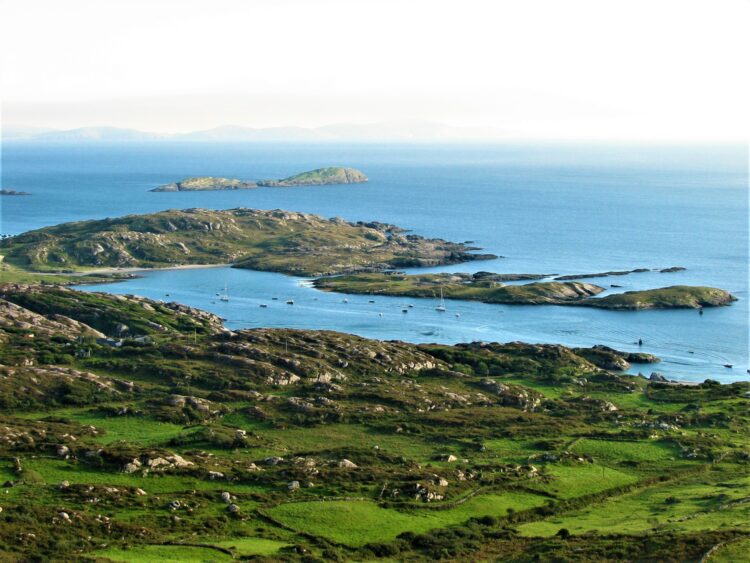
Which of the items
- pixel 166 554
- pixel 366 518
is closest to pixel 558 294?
pixel 366 518

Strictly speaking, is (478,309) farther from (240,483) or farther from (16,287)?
(240,483)

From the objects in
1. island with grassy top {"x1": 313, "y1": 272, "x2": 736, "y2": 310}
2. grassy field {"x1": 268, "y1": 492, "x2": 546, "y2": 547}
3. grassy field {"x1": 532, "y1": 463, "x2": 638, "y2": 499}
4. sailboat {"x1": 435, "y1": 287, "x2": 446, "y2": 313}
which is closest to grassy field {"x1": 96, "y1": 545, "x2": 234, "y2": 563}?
grassy field {"x1": 268, "y1": 492, "x2": 546, "y2": 547}

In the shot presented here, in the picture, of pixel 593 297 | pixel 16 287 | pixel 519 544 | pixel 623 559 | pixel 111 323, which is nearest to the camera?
pixel 623 559

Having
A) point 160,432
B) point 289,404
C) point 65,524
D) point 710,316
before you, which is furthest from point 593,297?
point 65,524

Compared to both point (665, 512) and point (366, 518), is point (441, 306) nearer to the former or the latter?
point (665, 512)

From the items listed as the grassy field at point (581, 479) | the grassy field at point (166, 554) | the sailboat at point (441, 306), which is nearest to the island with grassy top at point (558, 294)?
the sailboat at point (441, 306)

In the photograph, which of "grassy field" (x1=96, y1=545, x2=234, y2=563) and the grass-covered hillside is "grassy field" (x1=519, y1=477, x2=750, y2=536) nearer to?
the grass-covered hillside

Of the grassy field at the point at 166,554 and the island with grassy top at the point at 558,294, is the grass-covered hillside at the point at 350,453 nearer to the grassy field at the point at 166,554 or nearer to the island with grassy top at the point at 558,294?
the grassy field at the point at 166,554

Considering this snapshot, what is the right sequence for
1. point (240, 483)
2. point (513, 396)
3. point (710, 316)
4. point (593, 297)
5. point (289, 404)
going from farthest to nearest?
point (593, 297), point (710, 316), point (513, 396), point (289, 404), point (240, 483)
